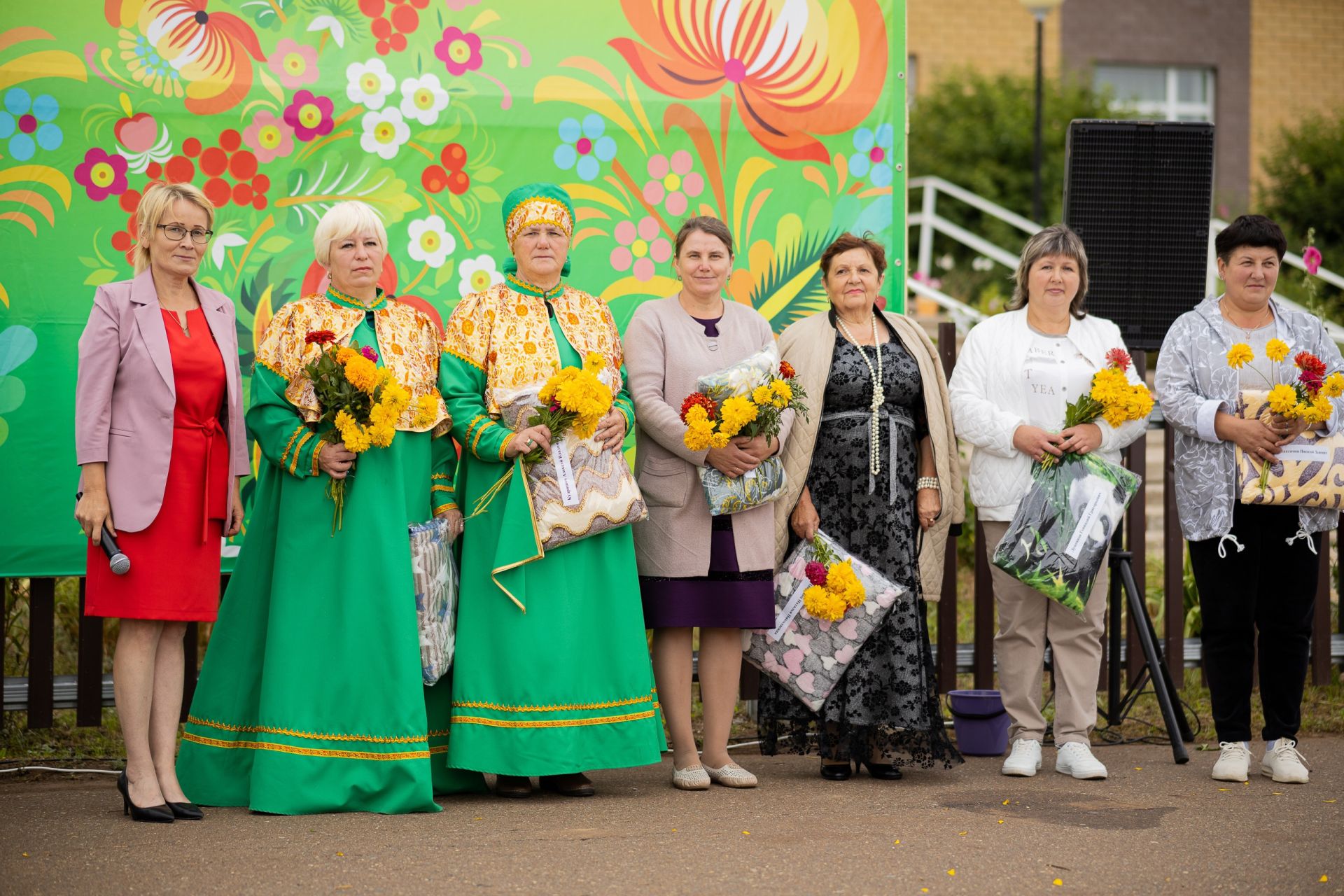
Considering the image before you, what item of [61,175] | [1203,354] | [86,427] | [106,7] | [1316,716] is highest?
[106,7]

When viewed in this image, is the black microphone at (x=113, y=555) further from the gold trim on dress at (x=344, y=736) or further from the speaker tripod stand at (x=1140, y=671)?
the speaker tripod stand at (x=1140, y=671)

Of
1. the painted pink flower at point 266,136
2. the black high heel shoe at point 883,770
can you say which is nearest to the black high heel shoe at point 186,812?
the black high heel shoe at point 883,770

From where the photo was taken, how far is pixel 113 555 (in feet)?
13.6

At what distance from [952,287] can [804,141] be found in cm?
842

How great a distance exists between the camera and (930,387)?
16.6 ft

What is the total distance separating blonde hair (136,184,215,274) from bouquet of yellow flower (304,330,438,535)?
22.1 inches

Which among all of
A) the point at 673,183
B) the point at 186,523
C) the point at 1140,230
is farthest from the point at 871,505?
the point at 186,523

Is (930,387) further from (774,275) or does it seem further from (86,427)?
(86,427)

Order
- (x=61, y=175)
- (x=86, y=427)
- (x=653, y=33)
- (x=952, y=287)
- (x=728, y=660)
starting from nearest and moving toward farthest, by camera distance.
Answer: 1. (x=86, y=427)
2. (x=728, y=660)
3. (x=61, y=175)
4. (x=653, y=33)
5. (x=952, y=287)

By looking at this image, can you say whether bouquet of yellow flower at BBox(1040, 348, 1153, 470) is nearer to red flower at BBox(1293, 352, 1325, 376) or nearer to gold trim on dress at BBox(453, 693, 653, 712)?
red flower at BBox(1293, 352, 1325, 376)

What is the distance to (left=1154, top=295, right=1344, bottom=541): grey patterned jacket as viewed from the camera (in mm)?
4906

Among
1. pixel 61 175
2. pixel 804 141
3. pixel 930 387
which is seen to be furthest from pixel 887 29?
pixel 61 175

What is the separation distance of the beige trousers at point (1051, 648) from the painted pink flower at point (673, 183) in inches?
72.7

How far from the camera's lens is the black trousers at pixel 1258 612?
16.2ft
